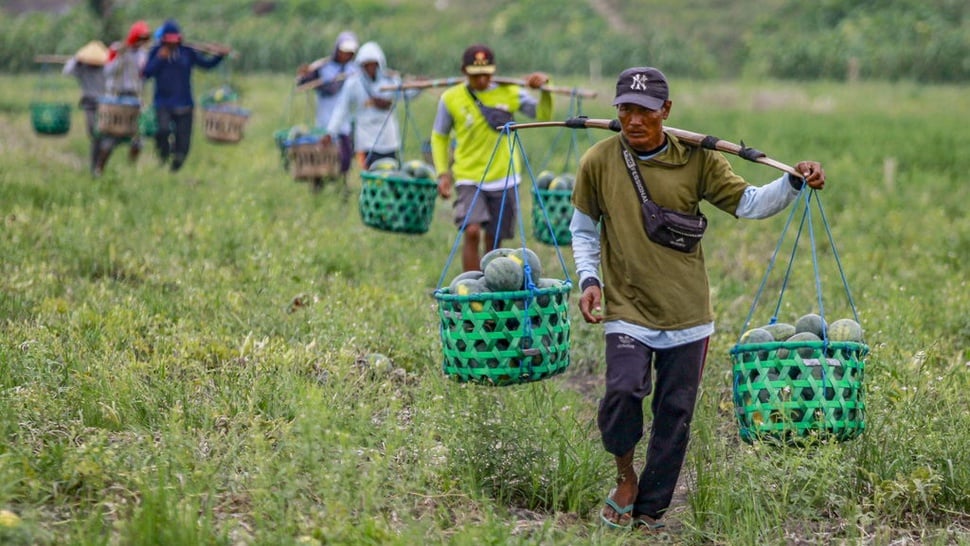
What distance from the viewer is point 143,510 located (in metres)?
4.04

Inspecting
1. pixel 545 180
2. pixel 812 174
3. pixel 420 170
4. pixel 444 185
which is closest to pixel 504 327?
pixel 812 174

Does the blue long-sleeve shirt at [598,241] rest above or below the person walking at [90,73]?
below

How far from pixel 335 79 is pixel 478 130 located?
480cm

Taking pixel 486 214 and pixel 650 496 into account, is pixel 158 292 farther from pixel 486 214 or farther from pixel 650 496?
pixel 650 496

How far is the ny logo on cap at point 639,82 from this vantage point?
4.75 meters

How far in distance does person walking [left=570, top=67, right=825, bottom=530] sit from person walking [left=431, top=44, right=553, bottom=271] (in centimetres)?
305

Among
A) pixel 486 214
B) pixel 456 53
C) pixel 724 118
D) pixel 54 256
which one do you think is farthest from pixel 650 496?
pixel 456 53

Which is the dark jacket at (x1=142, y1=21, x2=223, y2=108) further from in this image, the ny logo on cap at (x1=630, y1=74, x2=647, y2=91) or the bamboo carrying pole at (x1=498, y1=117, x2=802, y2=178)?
the ny logo on cap at (x1=630, y1=74, x2=647, y2=91)

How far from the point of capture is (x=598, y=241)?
517 centimetres

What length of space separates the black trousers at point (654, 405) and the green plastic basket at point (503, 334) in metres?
0.26

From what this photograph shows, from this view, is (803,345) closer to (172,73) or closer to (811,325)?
(811,325)

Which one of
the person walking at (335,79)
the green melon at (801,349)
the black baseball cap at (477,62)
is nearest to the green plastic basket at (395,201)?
the black baseball cap at (477,62)

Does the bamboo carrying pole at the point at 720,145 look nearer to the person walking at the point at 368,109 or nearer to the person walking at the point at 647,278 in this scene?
the person walking at the point at 647,278

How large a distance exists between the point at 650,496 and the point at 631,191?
124 centimetres
